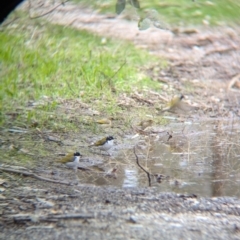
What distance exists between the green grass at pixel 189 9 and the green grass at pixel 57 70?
958 millimetres

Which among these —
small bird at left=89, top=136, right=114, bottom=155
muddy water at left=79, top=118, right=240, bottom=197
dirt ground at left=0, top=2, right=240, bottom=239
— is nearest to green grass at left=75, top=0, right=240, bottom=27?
muddy water at left=79, top=118, right=240, bottom=197

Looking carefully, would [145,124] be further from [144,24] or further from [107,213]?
[107,213]

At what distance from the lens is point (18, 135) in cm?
→ 601

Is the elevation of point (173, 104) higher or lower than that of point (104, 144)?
higher

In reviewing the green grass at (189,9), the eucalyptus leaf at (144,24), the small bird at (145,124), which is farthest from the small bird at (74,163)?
the green grass at (189,9)

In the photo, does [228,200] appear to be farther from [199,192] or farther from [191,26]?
[191,26]

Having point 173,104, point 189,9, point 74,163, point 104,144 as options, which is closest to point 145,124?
point 173,104

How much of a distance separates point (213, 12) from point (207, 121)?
321 cm

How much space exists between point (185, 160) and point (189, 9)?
4.72 metres

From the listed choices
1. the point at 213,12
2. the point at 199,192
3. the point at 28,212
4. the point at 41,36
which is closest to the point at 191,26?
the point at 213,12

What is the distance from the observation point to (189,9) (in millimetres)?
9953

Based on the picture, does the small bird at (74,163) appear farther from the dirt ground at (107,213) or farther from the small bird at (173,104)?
the small bird at (173,104)

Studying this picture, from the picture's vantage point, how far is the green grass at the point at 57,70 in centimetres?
673

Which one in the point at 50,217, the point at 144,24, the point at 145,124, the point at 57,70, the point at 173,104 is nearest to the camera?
the point at 50,217
